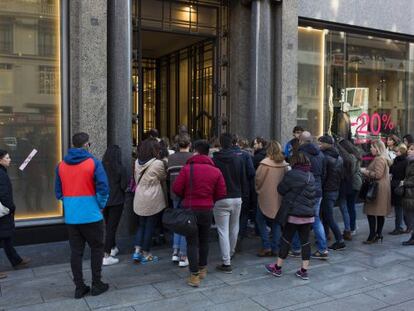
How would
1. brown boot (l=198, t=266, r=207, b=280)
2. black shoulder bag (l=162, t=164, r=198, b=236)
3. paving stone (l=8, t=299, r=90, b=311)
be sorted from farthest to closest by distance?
1. brown boot (l=198, t=266, r=207, b=280)
2. black shoulder bag (l=162, t=164, r=198, b=236)
3. paving stone (l=8, t=299, r=90, b=311)

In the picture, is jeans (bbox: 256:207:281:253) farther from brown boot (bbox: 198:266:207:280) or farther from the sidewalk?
brown boot (bbox: 198:266:207:280)

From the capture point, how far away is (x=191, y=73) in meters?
11.8

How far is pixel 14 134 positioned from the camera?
7160 millimetres

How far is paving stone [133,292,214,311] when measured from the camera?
4898 mm

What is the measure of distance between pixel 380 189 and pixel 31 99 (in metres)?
5.85

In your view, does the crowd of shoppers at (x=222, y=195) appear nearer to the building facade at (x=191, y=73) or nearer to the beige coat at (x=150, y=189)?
the beige coat at (x=150, y=189)

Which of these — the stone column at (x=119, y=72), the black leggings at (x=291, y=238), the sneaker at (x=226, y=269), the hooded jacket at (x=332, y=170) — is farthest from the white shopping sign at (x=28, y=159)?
the hooded jacket at (x=332, y=170)

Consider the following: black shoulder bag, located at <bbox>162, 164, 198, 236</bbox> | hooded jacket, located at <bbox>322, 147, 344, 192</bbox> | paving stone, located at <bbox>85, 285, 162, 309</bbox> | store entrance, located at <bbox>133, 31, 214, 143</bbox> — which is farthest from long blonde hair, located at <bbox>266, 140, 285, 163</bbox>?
store entrance, located at <bbox>133, 31, 214, 143</bbox>

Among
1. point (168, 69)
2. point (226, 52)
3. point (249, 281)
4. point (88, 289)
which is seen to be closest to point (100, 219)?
point (88, 289)

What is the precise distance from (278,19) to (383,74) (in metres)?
3.99

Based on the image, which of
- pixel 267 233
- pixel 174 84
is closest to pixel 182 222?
pixel 267 233

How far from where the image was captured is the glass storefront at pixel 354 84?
Result: 34.4 ft

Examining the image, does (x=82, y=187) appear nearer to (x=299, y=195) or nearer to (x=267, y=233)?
(x=299, y=195)

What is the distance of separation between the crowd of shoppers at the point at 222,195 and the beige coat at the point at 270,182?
0.01 m
